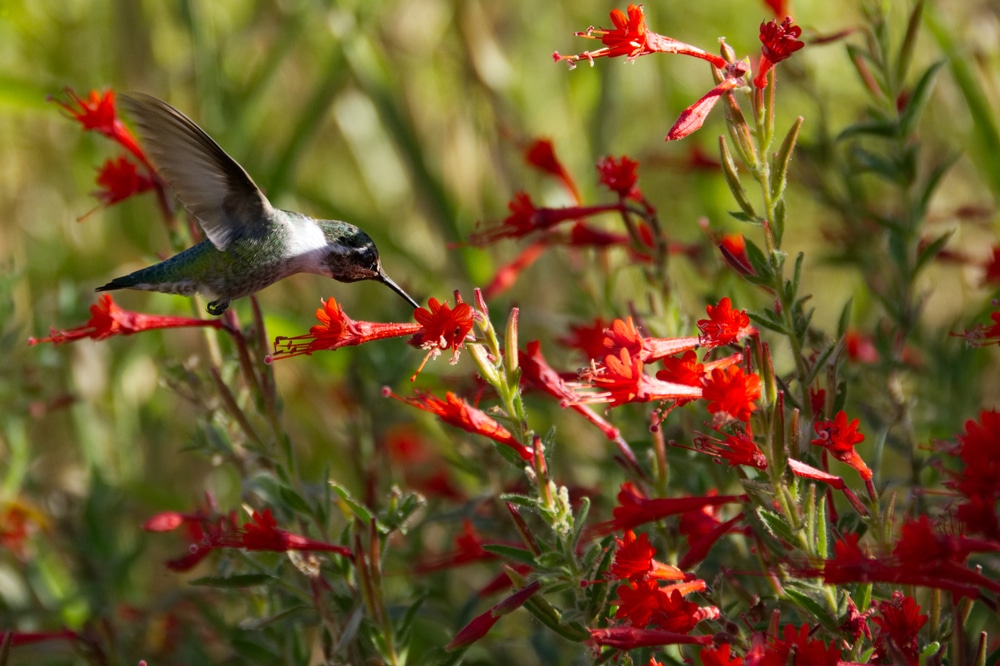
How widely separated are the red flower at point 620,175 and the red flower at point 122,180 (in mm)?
848

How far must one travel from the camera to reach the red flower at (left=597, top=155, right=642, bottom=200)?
1740 millimetres

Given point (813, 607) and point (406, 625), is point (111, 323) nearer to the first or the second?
point (406, 625)

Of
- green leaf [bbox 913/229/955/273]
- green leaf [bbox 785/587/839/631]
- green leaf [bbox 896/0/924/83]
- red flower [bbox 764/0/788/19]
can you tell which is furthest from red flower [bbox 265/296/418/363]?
green leaf [bbox 896/0/924/83]

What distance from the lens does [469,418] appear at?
4.69 ft

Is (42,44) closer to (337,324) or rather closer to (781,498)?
(337,324)

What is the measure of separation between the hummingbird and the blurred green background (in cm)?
21

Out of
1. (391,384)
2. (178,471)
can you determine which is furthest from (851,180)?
(178,471)

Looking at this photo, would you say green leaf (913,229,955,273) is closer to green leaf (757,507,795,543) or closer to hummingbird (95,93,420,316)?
green leaf (757,507,795,543)

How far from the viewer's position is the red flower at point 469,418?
1416 mm

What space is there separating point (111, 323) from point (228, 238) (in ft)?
0.95

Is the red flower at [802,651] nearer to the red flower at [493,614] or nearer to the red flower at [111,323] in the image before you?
the red flower at [493,614]

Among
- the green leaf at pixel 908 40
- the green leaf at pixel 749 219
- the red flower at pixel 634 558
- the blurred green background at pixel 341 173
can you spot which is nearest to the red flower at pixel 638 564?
the red flower at pixel 634 558

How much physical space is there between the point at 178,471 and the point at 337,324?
2.54m

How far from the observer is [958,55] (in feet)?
8.71
